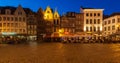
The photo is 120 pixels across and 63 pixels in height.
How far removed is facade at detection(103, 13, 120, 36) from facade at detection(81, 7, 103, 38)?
2261 millimetres

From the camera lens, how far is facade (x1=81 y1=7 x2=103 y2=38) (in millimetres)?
100938

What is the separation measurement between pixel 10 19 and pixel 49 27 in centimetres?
1634

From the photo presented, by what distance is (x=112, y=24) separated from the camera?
92000mm

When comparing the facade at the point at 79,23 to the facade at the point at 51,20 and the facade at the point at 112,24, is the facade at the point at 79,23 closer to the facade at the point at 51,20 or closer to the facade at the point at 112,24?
the facade at the point at 51,20

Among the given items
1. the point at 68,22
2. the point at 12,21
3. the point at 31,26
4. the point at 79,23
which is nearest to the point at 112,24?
the point at 79,23

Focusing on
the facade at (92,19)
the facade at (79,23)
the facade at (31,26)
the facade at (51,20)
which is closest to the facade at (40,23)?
the facade at (51,20)

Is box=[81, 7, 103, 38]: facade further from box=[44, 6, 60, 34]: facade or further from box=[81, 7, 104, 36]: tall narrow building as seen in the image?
box=[44, 6, 60, 34]: facade

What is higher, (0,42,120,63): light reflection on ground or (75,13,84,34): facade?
(75,13,84,34): facade

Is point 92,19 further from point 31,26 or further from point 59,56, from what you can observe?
point 59,56

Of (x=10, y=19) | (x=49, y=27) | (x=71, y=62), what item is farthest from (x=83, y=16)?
(x=71, y=62)

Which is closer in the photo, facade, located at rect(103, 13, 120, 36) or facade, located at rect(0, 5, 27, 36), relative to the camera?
facade, located at rect(103, 13, 120, 36)

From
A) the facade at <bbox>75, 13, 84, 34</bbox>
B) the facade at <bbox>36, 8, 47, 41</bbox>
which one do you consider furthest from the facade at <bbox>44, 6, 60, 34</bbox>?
the facade at <bbox>75, 13, 84, 34</bbox>

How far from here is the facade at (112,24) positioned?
8856 centimetres

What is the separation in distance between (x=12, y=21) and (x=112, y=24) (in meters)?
36.2
